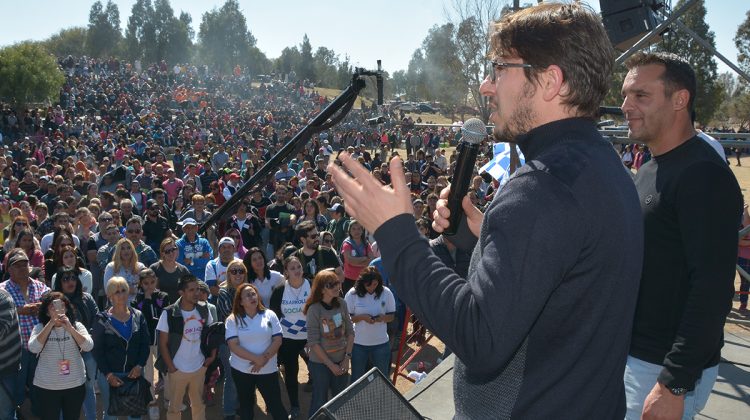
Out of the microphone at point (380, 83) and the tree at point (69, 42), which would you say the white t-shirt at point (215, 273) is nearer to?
the microphone at point (380, 83)

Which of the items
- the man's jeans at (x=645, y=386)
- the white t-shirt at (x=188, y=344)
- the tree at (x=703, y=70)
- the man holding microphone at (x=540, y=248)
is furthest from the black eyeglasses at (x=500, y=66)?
the tree at (x=703, y=70)

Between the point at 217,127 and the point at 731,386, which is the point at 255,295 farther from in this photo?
the point at 217,127

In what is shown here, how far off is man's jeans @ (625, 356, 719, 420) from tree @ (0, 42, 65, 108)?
3974cm

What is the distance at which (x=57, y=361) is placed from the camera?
566 centimetres

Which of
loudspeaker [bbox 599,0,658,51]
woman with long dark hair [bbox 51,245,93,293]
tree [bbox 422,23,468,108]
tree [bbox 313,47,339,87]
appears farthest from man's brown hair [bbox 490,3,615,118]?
tree [bbox 313,47,339,87]

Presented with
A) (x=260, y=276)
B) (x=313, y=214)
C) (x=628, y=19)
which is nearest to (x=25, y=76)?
(x=313, y=214)

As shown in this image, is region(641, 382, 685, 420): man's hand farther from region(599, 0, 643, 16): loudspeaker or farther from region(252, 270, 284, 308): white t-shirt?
region(252, 270, 284, 308): white t-shirt

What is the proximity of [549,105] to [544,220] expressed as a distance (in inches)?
13.0

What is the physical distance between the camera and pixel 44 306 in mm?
5781

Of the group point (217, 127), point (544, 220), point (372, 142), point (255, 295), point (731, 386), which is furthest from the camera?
point (217, 127)

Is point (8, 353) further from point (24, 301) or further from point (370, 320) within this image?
point (370, 320)

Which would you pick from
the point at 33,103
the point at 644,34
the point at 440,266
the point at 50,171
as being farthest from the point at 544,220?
the point at 33,103

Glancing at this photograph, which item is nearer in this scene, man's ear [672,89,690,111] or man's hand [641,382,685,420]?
man's hand [641,382,685,420]

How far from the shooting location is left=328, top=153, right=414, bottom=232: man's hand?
1.32 meters
